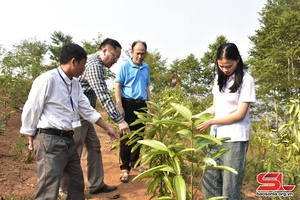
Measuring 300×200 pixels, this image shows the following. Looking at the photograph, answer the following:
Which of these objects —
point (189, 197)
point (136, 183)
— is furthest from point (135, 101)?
point (189, 197)

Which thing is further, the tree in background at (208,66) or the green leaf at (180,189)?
the tree in background at (208,66)

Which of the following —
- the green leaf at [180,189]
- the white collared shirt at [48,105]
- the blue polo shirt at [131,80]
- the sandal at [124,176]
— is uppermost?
the blue polo shirt at [131,80]

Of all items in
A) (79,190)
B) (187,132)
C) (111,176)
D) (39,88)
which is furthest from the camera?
(111,176)

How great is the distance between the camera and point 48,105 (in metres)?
2.01

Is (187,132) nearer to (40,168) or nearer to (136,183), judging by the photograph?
(40,168)

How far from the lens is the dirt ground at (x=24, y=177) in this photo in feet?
9.36

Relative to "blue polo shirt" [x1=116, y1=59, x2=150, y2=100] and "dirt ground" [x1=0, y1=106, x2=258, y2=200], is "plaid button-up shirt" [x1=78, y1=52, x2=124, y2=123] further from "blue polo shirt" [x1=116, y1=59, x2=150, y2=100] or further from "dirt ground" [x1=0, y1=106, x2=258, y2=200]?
"dirt ground" [x1=0, y1=106, x2=258, y2=200]

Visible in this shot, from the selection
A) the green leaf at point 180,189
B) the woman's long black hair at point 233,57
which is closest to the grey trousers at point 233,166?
the woman's long black hair at point 233,57

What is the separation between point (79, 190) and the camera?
224 cm

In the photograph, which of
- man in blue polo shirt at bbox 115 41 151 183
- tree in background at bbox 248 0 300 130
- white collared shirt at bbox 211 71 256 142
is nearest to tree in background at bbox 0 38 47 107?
man in blue polo shirt at bbox 115 41 151 183

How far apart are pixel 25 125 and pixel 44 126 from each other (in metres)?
0.14

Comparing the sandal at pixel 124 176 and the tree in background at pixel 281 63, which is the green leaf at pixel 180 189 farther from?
the tree in background at pixel 281 63

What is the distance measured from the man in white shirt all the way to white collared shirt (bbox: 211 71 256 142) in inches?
41.0

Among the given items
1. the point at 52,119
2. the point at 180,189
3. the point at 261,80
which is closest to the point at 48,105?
the point at 52,119
